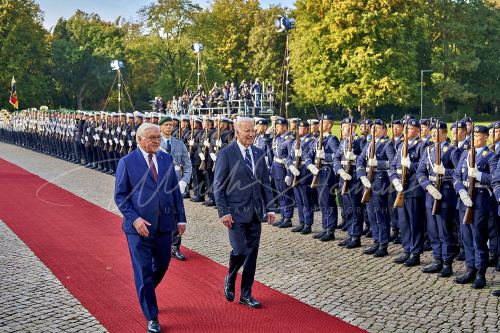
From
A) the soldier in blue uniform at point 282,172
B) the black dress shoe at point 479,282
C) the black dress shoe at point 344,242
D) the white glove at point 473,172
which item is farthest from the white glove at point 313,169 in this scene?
the black dress shoe at point 479,282

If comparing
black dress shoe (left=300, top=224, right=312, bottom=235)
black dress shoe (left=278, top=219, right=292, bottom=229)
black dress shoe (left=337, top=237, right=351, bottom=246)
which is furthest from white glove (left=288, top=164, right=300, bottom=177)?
black dress shoe (left=337, top=237, right=351, bottom=246)

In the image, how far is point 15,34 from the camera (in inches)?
2425

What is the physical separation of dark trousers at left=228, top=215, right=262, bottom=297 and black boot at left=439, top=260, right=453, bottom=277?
301cm

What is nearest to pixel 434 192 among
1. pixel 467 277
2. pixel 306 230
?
pixel 467 277

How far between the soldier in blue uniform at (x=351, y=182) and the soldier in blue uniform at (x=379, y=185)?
351 mm

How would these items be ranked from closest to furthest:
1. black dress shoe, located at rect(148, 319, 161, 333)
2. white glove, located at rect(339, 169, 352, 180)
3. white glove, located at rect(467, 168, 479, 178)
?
black dress shoe, located at rect(148, 319, 161, 333)
white glove, located at rect(467, 168, 479, 178)
white glove, located at rect(339, 169, 352, 180)

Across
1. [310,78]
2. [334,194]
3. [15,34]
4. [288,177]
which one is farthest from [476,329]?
[15,34]

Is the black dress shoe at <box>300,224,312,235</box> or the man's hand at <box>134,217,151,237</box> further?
the black dress shoe at <box>300,224,312,235</box>

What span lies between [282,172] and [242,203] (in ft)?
19.8

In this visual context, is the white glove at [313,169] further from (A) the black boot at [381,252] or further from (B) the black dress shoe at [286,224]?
(A) the black boot at [381,252]

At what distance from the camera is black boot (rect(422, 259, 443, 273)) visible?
9.34 metres

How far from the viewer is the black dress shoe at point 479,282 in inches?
334

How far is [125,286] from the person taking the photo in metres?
8.47

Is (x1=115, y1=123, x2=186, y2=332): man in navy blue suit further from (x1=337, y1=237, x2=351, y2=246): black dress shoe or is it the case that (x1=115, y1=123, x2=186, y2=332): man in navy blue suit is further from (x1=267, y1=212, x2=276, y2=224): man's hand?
(x1=337, y1=237, x2=351, y2=246): black dress shoe
